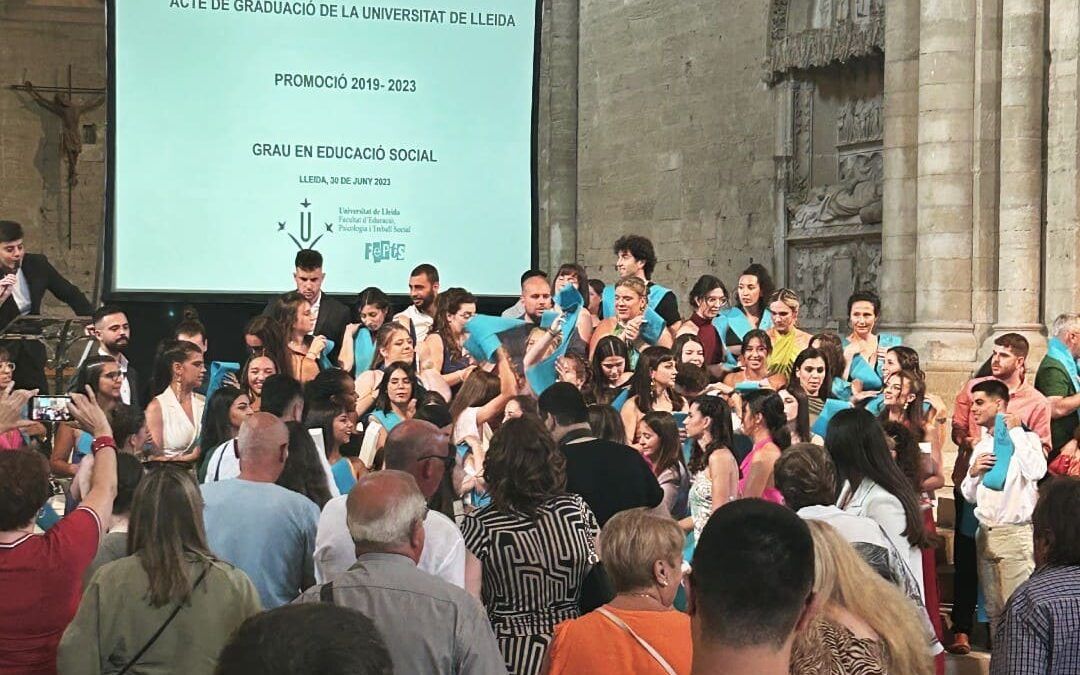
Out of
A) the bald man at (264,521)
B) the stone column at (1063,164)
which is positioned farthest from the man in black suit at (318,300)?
the stone column at (1063,164)

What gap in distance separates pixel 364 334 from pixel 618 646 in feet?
17.7

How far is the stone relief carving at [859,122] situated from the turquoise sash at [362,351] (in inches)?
247

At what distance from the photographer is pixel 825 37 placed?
13.9 metres

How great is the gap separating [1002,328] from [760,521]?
872cm

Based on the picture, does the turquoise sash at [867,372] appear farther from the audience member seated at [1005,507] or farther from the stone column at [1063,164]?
the stone column at [1063,164]

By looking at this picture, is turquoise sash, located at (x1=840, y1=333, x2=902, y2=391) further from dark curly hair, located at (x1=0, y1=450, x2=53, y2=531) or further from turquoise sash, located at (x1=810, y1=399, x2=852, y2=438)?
dark curly hair, located at (x1=0, y1=450, x2=53, y2=531)

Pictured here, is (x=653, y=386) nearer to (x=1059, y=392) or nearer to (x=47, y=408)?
(x=1059, y=392)

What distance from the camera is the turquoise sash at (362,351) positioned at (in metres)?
8.46

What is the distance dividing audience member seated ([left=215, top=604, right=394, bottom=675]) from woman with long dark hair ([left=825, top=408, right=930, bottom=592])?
326 centimetres

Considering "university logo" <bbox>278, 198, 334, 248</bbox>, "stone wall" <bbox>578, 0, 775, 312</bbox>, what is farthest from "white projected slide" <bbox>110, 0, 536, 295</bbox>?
"stone wall" <bbox>578, 0, 775, 312</bbox>

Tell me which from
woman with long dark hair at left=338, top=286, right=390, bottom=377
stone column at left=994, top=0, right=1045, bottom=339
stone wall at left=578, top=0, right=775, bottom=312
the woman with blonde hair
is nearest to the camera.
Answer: the woman with blonde hair

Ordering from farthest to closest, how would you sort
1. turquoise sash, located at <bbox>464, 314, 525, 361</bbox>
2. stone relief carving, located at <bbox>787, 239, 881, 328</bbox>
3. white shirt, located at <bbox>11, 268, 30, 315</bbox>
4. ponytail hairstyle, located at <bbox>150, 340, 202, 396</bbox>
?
1. stone relief carving, located at <bbox>787, 239, 881, 328</bbox>
2. white shirt, located at <bbox>11, 268, 30, 315</bbox>
3. turquoise sash, located at <bbox>464, 314, 525, 361</bbox>
4. ponytail hairstyle, located at <bbox>150, 340, 202, 396</bbox>

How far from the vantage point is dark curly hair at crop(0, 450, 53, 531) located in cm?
369

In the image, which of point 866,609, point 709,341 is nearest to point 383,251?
point 709,341
